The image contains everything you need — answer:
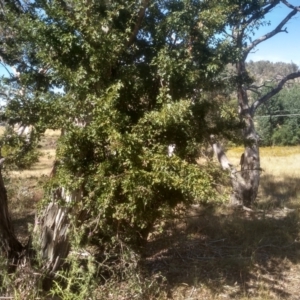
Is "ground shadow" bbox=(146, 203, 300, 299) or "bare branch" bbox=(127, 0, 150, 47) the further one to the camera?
"ground shadow" bbox=(146, 203, 300, 299)

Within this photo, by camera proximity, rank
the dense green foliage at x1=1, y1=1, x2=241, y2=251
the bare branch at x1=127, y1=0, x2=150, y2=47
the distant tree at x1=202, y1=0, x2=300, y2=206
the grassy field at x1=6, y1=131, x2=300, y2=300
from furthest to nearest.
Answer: the distant tree at x1=202, y1=0, x2=300, y2=206
the grassy field at x1=6, y1=131, x2=300, y2=300
the bare branch at x1=127, y1=0, x2=150, y2=47
the dense green foliage at x1=1, y1=1, x2=241, y2=251

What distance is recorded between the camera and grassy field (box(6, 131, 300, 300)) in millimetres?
6020

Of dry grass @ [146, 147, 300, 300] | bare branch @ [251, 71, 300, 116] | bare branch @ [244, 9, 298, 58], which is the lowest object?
dry grass @ [146, 147, 300, 300]

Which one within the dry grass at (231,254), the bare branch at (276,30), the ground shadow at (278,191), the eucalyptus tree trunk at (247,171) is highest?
the bare branch at (276,30)

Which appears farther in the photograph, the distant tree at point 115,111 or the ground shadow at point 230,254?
the ground shadow at point 230,254

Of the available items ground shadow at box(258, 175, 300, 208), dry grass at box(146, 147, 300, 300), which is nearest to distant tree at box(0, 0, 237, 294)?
dry grass at box(146, 147, 300, 300)

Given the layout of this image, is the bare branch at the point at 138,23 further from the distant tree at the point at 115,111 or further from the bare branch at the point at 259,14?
the bare branch at the point at 259,14

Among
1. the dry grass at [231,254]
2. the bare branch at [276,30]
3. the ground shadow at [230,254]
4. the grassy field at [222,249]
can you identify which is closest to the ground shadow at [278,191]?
the grassy field at [222,249]

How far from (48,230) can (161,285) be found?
1.74m

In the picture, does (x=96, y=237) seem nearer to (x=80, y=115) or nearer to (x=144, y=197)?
(x=144, y=197)

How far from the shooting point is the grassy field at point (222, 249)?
237 inches

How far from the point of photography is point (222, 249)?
25.9 feet

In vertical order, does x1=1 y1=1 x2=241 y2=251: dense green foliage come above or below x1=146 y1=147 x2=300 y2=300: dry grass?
above

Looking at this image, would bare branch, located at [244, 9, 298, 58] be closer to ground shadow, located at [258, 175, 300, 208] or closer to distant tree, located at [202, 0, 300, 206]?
distant tree, located at [202, 0, 300, 206]
